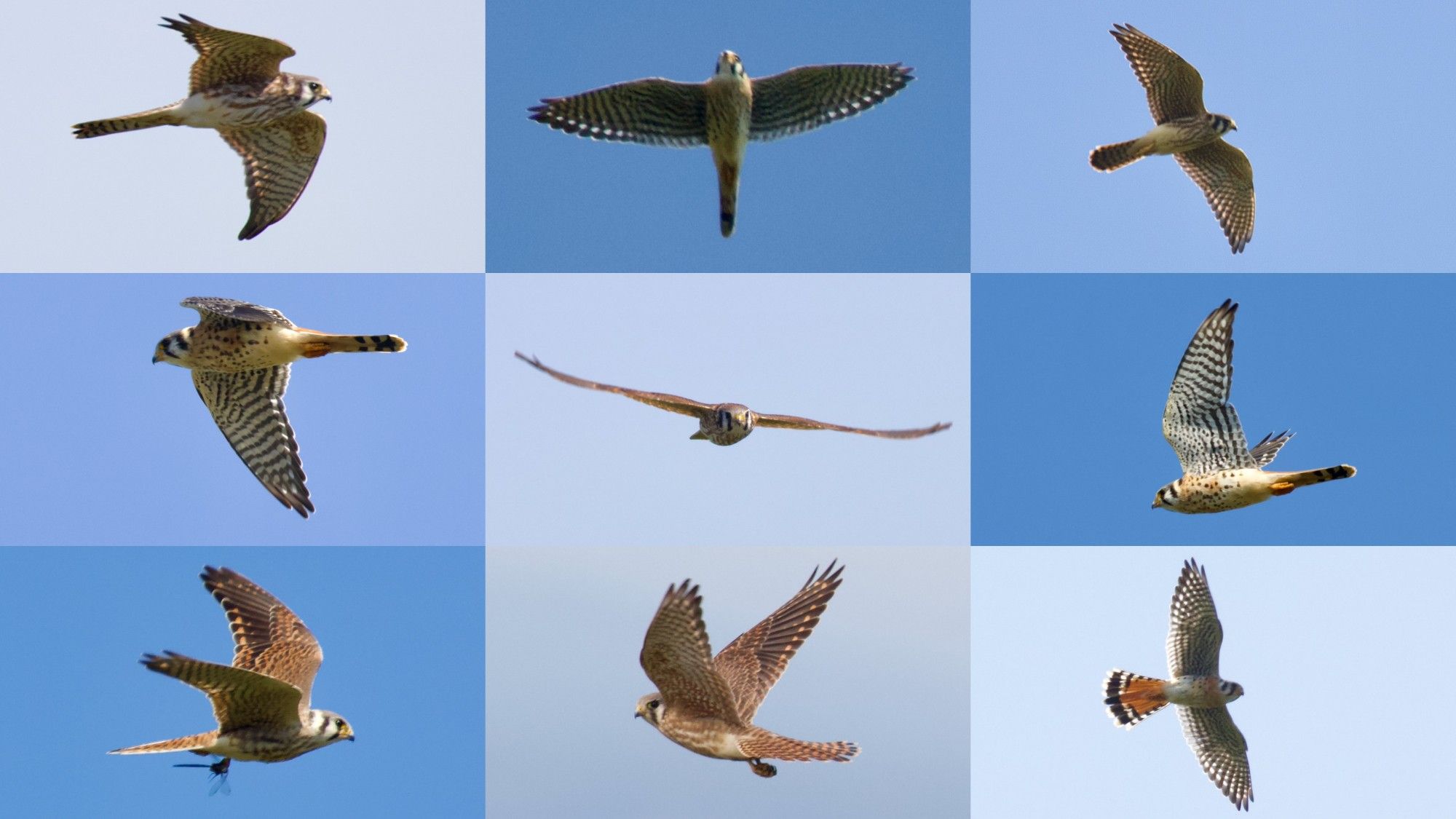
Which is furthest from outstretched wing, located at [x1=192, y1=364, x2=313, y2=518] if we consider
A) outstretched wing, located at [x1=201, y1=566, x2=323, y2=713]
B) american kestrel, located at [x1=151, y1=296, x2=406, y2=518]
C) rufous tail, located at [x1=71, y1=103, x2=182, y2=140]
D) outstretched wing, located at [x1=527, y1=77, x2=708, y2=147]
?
outstretched wing, located at [x1=527, y1=77, x2=708, y2=147]

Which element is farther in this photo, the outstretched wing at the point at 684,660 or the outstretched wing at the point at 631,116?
the outstretched wing at the point at 631,116

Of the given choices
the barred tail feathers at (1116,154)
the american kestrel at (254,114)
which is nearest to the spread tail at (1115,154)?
the barred tail feathers at (1116,154)

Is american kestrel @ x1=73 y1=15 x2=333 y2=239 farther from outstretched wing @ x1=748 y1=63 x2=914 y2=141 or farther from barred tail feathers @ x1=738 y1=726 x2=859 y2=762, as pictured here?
barred tail feathers @ x1=738 y1=726 x2=859 y2=762

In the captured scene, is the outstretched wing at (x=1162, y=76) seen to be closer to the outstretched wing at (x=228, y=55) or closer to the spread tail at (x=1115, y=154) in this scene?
the spread tail at (x=1115, y=154)

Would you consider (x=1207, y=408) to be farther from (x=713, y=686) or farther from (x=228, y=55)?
(x=228, y=55)

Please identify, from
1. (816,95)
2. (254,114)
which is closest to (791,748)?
(816,95)

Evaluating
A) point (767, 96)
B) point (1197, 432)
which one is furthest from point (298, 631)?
point (1197, 432)
